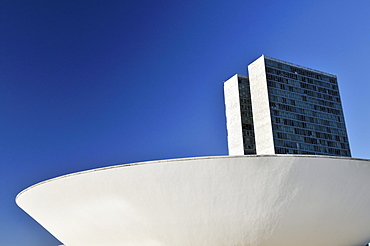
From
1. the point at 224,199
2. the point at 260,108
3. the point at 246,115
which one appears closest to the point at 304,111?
the point at 260,108

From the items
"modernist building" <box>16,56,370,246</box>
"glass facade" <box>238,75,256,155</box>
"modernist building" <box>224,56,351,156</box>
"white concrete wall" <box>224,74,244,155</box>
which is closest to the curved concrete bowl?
"modernist building" <box>16,56,370,246</box>

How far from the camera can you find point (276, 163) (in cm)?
1304

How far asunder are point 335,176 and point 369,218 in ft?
11.2

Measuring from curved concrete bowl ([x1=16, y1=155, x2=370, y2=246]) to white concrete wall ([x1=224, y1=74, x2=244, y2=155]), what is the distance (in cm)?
5114

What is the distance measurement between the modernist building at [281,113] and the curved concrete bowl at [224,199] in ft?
161

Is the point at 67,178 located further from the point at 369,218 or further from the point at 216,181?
the point at 369,218

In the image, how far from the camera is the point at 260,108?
6606cm

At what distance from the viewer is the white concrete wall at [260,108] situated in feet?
210

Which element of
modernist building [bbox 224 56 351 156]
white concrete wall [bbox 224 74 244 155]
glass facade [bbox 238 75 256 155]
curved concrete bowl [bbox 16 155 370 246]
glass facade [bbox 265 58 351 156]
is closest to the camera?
curved concrete bowl [bbox 16 155 370 246]

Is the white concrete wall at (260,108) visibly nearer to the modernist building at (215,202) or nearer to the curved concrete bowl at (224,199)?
the modernist building at (215,202)

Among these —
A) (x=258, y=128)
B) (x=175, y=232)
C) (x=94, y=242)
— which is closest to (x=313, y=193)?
(x=175, y=232)

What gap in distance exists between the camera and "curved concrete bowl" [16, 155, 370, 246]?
13.1 m

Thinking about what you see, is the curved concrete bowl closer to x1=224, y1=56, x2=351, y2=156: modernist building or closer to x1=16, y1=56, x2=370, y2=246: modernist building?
x1=16, y1=56, x2=370, y2=246: modernist building

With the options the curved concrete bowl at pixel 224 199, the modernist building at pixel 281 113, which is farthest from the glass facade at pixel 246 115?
the curved concrete bowl at pixel 224 199
